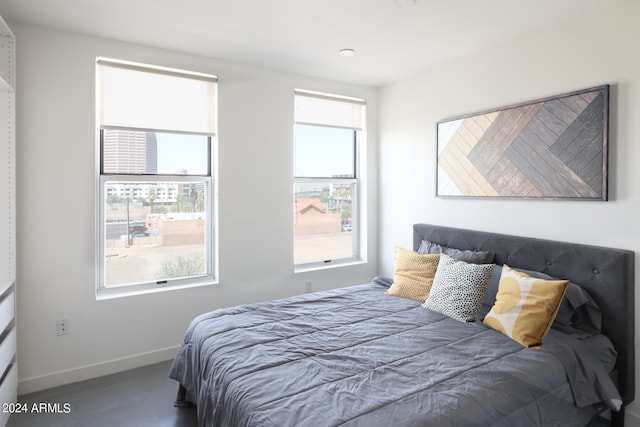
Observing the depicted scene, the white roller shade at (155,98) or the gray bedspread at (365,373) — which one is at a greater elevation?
the white roller shade at (155,98)

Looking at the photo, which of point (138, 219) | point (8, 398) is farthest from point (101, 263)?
point (8, 398)

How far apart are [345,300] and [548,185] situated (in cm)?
163

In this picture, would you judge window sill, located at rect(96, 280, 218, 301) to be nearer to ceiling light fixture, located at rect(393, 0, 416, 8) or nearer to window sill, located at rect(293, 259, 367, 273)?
window sill, located at rect(293, 259, 367, 273)

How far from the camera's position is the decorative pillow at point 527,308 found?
6.57ft

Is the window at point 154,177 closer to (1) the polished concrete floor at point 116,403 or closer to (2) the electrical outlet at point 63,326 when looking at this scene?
(2) the electrical outlet at point 63,326

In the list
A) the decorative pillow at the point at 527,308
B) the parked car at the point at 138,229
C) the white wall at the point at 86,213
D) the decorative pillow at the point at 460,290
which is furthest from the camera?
the parked car at the point at 138,229

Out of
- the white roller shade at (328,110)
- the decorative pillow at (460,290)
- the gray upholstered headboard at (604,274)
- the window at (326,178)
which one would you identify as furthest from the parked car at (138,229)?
the gray upholstered headboard at (604,274)

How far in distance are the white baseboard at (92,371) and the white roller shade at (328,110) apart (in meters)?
2.41

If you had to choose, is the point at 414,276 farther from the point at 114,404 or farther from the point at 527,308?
the point at 114,404

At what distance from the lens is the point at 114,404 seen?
2.35 meters

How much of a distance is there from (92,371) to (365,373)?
2.16 metres

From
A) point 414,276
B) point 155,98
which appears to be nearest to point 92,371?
point 155,98

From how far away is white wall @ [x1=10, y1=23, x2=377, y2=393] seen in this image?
8.18 feet

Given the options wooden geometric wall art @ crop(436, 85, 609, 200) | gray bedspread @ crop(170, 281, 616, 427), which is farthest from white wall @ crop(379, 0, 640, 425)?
gray bedspread @ crop(170, 281, 616, 427)
